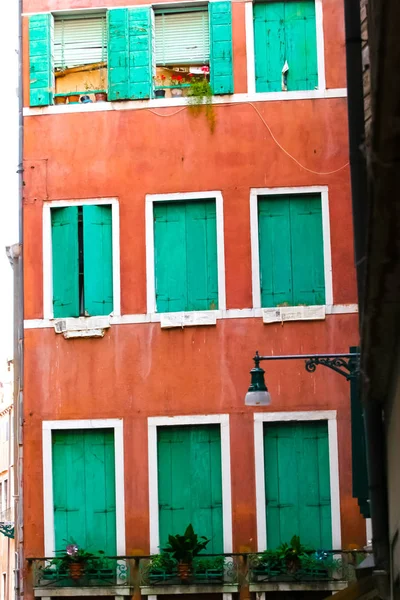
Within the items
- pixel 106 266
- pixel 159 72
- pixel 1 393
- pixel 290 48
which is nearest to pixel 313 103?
pixel 290 48

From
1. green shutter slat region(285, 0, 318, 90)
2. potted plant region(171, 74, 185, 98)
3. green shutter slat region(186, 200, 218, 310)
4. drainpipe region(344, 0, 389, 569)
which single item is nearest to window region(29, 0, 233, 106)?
potted plant region(171, 74, 185, 98)

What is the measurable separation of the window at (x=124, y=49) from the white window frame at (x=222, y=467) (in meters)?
4.47

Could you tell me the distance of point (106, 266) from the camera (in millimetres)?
17500

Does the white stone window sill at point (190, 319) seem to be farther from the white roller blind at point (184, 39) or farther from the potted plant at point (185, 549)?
the white roller blind at point (184, 39)

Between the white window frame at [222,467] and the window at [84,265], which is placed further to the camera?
the window at [84,265]

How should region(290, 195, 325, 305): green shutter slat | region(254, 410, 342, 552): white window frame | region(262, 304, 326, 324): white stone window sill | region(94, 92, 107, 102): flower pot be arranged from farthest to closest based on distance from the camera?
region(94, 92, 107, 102): flower pot
region(290, 195, 325, 305): green shutter slat
region(262, 304, 326, 324): white stone window sill
region(254, 410, 342, 552): white window frame

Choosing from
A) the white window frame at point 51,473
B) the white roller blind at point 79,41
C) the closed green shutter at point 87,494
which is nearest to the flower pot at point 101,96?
the white roller blind at point 79,41

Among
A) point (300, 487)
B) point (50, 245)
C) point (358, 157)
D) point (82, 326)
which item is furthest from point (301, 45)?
point (358, 157)

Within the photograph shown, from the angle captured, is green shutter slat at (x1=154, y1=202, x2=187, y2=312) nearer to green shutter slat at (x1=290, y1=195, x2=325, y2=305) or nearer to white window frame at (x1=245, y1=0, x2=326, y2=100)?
green shutter slat at (x1=290, y1=195, x2=325, y2=305)

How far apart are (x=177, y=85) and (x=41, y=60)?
1.96m

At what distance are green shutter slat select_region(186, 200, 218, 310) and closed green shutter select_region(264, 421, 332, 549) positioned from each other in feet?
6.92

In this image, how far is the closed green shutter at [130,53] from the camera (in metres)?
17.8

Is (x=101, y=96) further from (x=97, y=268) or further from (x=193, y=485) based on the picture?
(x=193, y=485)

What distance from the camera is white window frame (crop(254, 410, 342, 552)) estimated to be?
16625 millimetres
